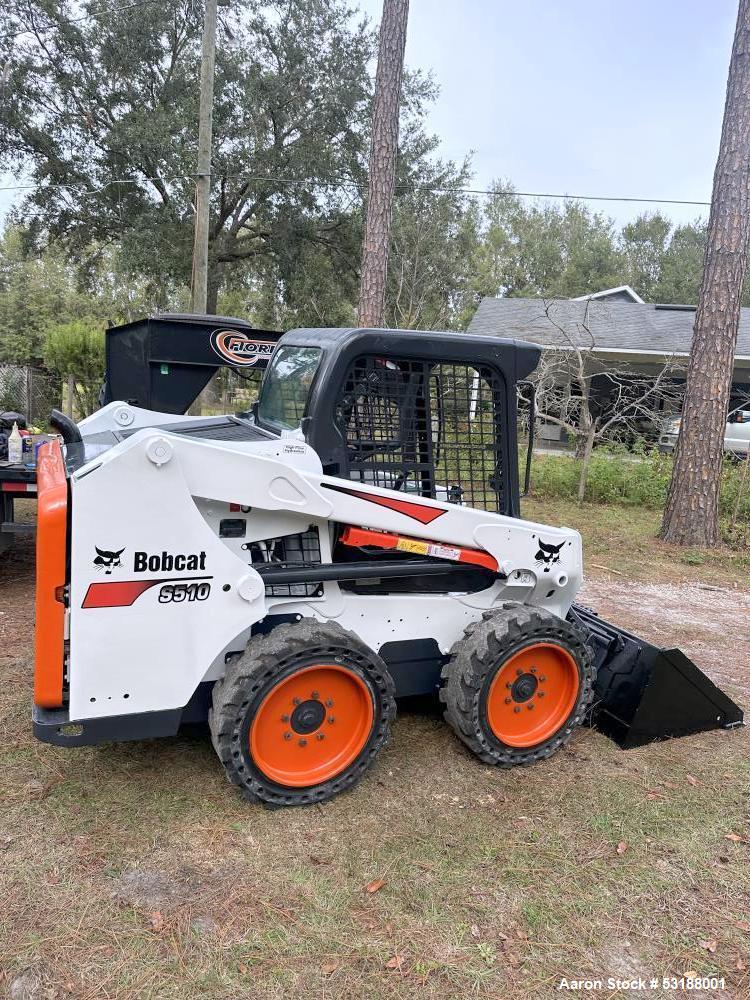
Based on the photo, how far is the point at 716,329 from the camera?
7.90m

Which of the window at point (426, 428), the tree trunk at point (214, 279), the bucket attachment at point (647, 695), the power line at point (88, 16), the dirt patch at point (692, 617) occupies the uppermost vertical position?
the power line at point (88, 16)

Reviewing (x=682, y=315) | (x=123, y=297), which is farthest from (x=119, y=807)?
(x=123, y=297)

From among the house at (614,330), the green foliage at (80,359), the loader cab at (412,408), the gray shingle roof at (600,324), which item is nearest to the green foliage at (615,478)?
the house at (614,330)

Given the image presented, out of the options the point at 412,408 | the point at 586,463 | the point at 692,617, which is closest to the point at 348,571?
the point at 412,408

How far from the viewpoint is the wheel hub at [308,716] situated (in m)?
2.78

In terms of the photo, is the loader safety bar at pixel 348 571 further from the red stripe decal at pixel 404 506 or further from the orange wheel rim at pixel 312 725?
the orange wheel rim at pixel 312 725

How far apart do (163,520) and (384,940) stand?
157cm

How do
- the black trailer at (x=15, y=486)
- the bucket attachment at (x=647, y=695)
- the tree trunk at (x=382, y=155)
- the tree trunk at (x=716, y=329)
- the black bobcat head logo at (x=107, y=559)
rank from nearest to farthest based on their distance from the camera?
the black bobcat head logo at (x=107, y=559) → the bucket attachment at (x=647, y=695) → the black trailer at (x=15, y=486) → the tree trunk at (x=716, y=329) → the tree trunk at (x=382, y=155)

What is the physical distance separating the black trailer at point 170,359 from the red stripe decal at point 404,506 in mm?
2498

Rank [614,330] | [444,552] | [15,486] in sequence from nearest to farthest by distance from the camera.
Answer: [444,552] < [15,486] < [614,330]

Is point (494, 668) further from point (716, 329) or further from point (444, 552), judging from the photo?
point (716, 329)

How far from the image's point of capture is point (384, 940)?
2178mm

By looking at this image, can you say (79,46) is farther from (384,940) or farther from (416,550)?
(384,940)

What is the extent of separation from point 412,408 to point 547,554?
95 cm
